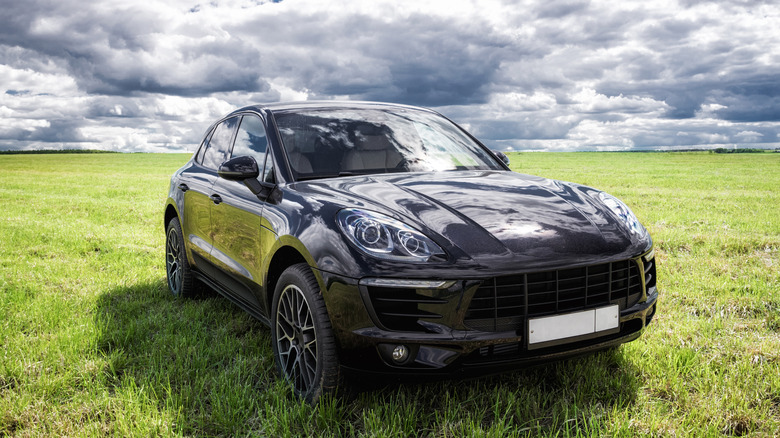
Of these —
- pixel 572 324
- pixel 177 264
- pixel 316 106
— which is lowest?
pixel 177 264

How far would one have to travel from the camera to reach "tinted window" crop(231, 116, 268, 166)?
381 centimetres

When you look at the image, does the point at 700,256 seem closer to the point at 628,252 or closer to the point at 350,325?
the point at 628,252

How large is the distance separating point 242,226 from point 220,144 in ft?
4.35

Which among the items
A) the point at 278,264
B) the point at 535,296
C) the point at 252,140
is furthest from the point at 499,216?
the point at 252,140

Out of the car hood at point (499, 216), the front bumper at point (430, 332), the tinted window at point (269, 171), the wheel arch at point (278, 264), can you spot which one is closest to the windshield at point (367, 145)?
the tinted window at point (269, 171)

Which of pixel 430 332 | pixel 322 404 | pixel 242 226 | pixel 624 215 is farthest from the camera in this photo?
pixel 242 226

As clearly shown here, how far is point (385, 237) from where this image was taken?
104 inches

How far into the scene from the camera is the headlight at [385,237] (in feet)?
8.33

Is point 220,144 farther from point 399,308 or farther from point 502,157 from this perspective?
point 399,308

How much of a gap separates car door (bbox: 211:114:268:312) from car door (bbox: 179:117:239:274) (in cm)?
17

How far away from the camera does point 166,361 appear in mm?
3469

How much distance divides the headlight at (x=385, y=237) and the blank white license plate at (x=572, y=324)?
0.50 m

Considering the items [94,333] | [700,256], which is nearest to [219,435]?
[94,333]

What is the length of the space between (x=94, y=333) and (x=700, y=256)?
18.2ft
